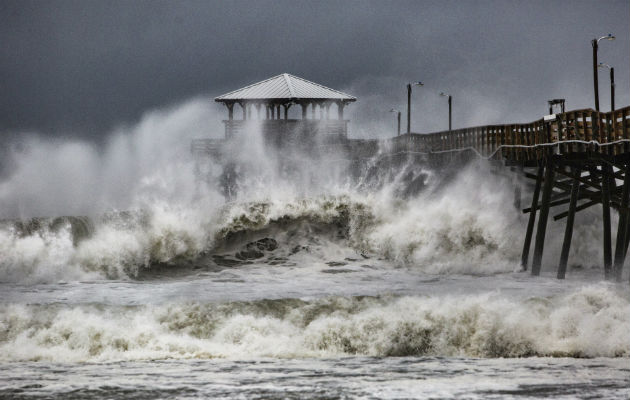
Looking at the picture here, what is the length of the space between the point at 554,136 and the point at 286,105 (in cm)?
2446

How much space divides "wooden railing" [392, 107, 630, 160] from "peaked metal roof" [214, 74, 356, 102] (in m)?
15.2

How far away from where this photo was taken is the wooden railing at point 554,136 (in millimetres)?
21184

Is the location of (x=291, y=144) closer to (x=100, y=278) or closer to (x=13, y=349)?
(x=100, y=278)

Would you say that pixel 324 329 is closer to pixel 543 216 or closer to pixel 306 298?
pixel 306 298

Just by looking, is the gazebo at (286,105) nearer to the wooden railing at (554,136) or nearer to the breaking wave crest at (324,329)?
the wooden railing at (554,136)

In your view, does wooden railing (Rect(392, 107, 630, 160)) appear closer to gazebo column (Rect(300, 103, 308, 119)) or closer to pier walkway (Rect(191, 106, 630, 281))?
pier walkway (Rect(191, 106, 630, 281))

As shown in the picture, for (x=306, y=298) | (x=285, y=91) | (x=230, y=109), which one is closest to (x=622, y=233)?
(x=306, y=298)

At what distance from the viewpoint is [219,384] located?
11789 millimetres

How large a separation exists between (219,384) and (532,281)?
42.3ft

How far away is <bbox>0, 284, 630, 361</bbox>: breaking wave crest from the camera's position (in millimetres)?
14547

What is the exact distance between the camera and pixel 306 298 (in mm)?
17766

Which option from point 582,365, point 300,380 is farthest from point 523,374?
point 300,380

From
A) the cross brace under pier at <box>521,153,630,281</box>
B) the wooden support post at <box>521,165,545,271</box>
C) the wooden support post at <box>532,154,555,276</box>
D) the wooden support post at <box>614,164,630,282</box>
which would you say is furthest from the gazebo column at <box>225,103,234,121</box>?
the wooden support post at <box>614,164,630,282</box>

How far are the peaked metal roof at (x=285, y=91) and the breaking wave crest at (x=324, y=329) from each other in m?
30.9
